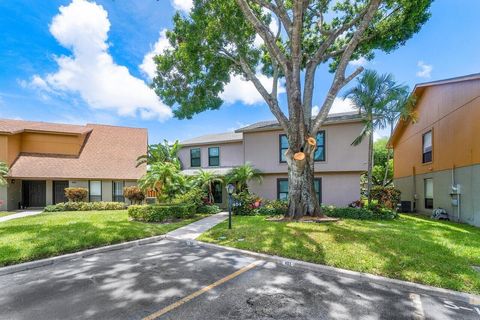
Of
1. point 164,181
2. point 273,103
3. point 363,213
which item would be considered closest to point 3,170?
point 164,181

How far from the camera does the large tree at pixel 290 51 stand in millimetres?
10898

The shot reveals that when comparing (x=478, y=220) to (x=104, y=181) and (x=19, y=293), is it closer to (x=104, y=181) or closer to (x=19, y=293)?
(x=19, y=293)

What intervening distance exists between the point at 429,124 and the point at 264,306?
16.3 metres

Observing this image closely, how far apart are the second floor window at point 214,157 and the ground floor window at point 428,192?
45.7ft

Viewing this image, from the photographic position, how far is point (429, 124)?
15.3 m

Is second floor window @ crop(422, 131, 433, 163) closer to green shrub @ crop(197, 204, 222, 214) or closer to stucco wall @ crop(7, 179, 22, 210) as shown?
green shrub @ crop(197, 204, 222, 214)

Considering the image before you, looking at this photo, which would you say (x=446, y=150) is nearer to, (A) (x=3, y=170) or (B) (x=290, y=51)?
(B) (x=290, y=51)

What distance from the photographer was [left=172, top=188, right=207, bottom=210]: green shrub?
48.9ft

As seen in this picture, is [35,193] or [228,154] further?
[35,193]

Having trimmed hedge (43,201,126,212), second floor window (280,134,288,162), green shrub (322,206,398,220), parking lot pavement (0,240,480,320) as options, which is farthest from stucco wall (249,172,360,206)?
trimmed hedge (43,201,126,212)

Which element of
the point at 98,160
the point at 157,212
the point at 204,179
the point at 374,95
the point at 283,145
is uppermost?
the point at 374,95

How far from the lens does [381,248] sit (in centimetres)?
675

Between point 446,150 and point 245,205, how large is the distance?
11.1 m

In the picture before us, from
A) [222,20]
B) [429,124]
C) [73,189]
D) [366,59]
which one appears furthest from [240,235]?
[73,189]
